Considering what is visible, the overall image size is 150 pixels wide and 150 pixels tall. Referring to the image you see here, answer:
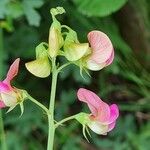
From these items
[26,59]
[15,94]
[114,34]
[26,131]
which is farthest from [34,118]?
[15,94]

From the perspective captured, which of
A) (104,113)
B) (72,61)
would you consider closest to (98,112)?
(104,113)

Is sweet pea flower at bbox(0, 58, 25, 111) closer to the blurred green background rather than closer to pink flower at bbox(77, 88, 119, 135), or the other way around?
pink flower at bbox(77, 88, 119, 135)

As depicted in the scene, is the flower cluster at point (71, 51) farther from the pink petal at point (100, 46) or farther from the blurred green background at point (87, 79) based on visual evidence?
the blurred green background at point (87, 79)

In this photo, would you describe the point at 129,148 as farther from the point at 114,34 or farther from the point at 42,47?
the point at 42,47

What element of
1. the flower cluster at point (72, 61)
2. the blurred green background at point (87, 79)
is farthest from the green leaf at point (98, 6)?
the flower cluster at point (72, 61)

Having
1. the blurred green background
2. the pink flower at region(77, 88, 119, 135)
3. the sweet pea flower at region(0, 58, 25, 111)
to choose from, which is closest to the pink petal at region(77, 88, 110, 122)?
the pink flower at region(77, 88, 119, 135)
